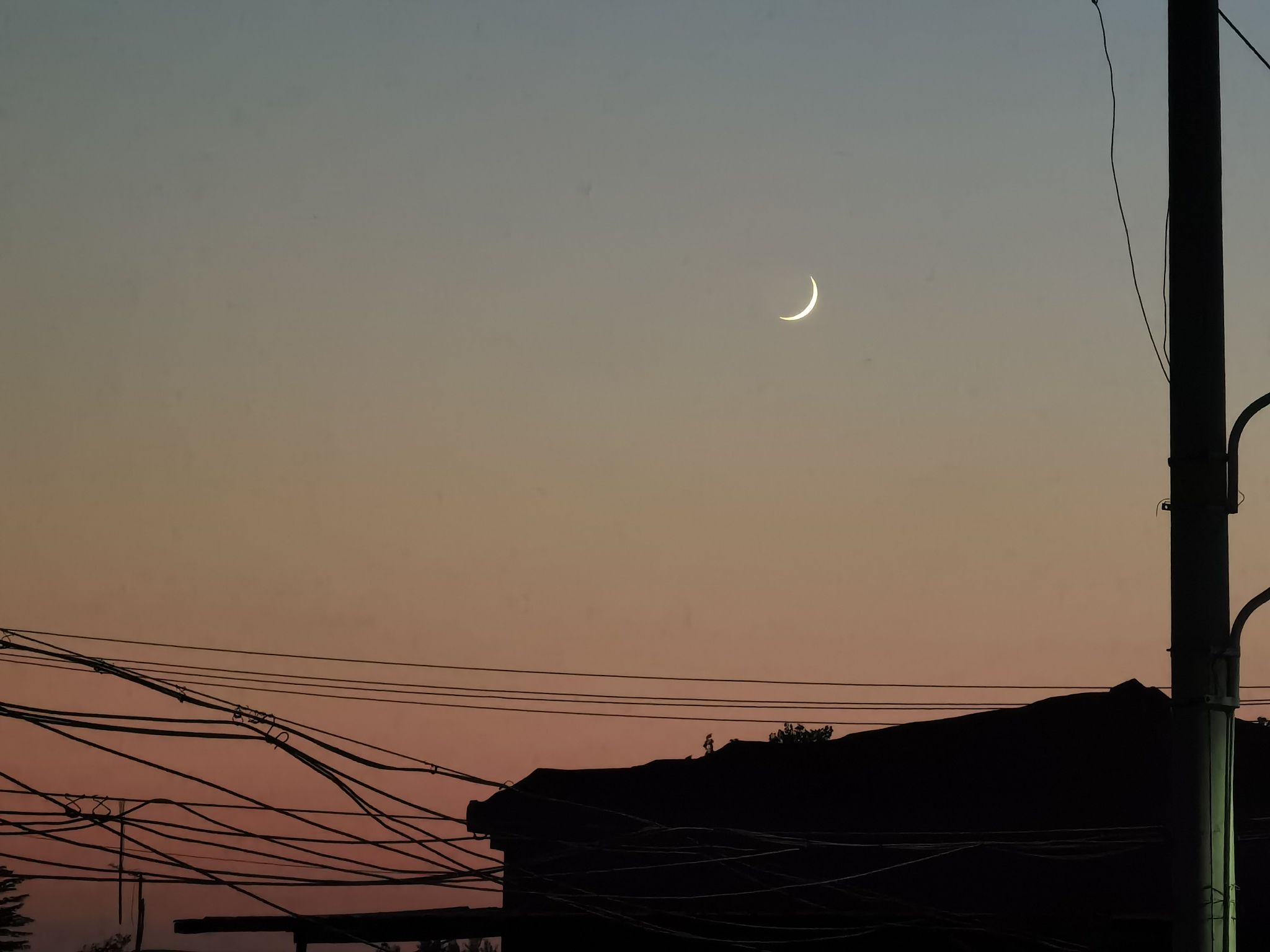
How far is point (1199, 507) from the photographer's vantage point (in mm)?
7520

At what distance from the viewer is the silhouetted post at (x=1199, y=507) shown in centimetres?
725

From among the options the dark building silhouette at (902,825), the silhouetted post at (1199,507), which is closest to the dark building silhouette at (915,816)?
the dark building silhouette at (902,825)

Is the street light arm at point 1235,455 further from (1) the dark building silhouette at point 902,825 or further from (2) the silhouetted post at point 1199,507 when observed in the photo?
(1) the dark building silhouette at point 902,825

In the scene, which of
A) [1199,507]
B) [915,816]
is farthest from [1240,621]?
[915,816]

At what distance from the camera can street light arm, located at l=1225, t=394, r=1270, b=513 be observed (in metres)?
7.55

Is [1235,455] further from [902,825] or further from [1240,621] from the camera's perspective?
[902,825]

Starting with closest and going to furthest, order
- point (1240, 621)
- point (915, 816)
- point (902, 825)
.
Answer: point (1240, 621) < point (915, 816) < point (902, 825)

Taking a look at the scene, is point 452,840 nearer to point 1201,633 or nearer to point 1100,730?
point 1201,633

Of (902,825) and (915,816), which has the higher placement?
(915,816)

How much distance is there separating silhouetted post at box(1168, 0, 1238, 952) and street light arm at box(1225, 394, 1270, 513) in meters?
0.05

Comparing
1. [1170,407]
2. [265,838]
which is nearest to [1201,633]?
[1170,407]

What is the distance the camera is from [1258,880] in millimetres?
18422

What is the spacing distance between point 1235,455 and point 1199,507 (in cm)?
40

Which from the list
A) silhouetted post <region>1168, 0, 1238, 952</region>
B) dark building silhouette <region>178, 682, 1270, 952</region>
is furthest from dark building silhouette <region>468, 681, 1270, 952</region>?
silhouetted post <region>1168, 0, 1238, 952</region>
